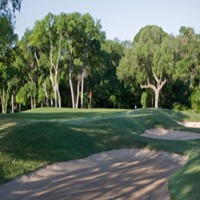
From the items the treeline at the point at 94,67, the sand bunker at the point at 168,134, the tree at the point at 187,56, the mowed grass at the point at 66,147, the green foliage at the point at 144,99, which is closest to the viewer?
the mowed grass at the point at 66,147

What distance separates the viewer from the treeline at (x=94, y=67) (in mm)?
48688

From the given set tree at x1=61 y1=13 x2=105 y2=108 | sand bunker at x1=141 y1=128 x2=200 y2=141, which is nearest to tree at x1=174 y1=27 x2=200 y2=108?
tree at x1=61 y1=13 x2=105 y2=108

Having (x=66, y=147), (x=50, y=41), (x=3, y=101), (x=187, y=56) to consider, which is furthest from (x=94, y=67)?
(x=66, y=147)

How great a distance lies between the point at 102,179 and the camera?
11242mm

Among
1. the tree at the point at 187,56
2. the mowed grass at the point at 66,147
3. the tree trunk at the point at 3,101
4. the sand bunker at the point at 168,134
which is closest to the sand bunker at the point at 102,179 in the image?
the mowed grass at the point at 66,147

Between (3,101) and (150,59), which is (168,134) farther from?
(3,101)

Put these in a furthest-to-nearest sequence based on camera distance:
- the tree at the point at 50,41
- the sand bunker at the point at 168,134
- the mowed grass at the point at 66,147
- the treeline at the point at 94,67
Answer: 1. the tree at the point at 50,41
2. the treeline at the point at 94,67
3. the sand bunker at the point at 168,134
4. the mowed grass at the point at 66,147

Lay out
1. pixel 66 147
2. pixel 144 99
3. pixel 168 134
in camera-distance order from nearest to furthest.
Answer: pixel 66 147 < pixel 168 134 < pixel 144 99

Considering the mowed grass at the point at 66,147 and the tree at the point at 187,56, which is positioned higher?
the tree at the point at 187,56

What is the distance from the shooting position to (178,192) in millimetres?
A: 8867

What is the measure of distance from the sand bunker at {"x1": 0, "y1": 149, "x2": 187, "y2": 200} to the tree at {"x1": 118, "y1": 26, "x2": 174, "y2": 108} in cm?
3417

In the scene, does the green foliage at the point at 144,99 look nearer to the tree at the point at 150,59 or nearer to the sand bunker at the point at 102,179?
the tree at the point at 150,59

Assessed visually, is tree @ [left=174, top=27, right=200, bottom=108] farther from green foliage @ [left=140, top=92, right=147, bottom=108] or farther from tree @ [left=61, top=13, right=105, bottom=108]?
tree @ [left=61, top=13, right=105, bottom=108]

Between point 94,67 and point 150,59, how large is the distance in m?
11.8
